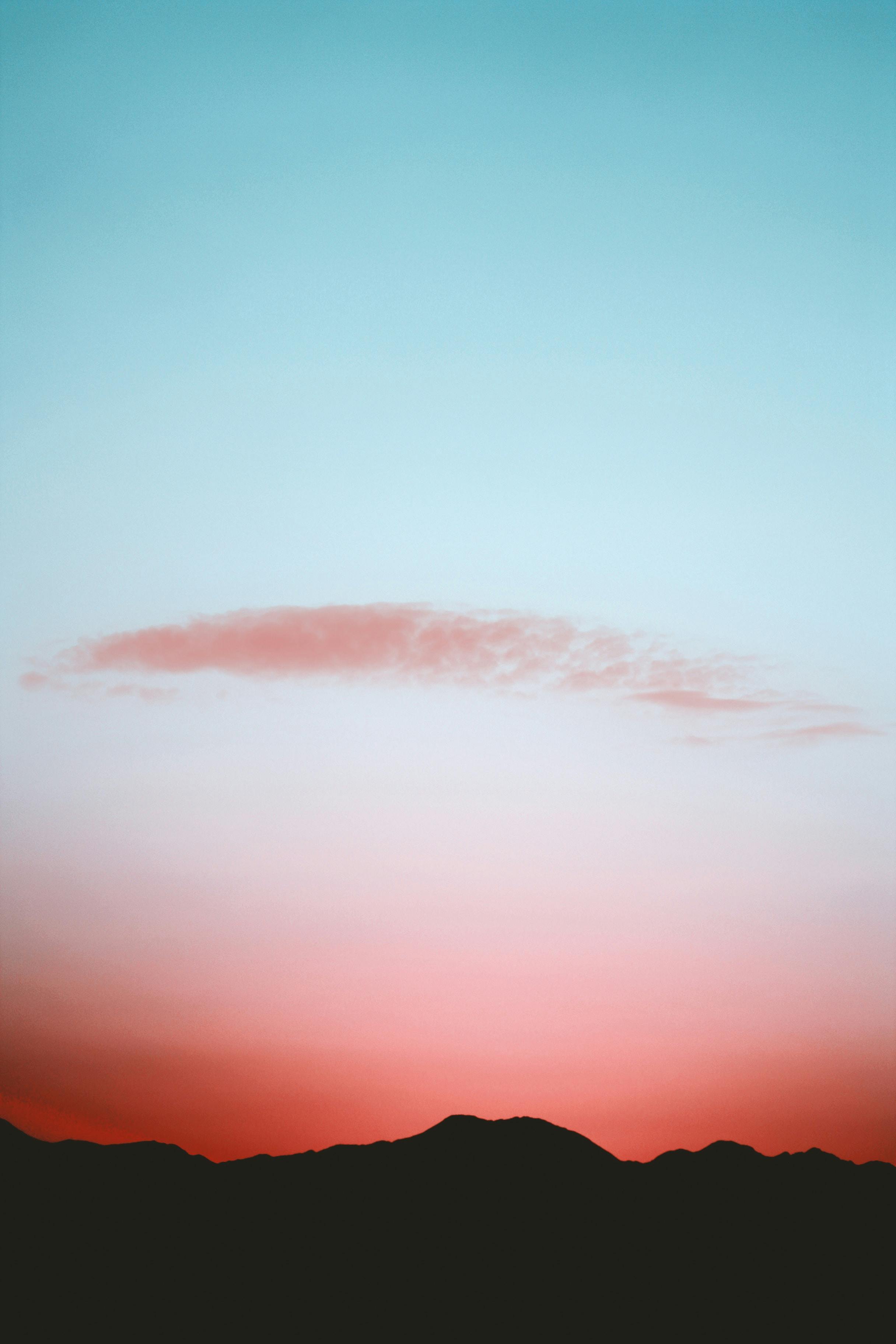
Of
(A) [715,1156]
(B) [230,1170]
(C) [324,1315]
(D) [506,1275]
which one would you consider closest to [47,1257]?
(C) [324,1315]

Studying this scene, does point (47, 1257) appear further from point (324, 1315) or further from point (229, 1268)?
point (324, 1315)

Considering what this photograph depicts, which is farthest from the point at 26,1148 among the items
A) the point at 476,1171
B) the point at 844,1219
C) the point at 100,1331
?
the point at 844,1219

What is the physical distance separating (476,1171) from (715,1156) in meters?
22.8

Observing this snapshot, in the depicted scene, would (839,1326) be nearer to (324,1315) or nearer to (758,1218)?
(758,1218)

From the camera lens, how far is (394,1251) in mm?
77625

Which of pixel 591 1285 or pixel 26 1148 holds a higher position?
pixel 26 1148

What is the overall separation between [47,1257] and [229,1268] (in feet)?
39.2

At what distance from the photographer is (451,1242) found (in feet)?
260

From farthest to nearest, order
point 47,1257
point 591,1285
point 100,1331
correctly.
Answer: point 591,1285, point 47,1257, point 100,1331

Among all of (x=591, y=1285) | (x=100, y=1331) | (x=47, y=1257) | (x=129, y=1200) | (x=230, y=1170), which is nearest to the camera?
(x=100, y=1331)

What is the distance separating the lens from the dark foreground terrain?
67625 millimetres

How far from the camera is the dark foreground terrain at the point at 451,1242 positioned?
67625 mm

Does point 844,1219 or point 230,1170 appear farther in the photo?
point 230,1170

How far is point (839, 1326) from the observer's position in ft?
227
